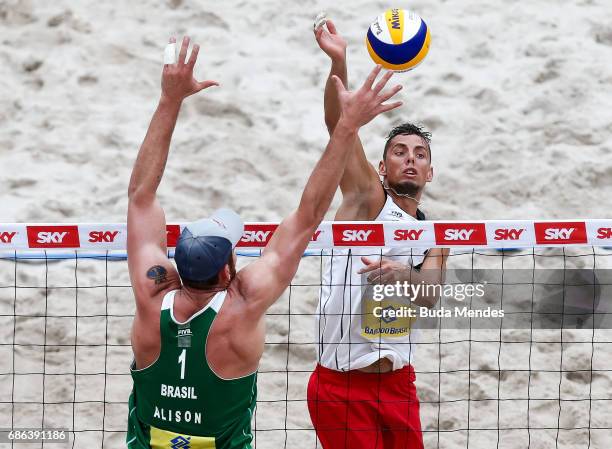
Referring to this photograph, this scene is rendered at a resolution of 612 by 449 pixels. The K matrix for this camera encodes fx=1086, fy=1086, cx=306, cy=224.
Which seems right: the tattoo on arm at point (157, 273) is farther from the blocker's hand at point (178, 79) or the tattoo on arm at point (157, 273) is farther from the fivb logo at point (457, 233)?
the fivb logo at point (457, 233)

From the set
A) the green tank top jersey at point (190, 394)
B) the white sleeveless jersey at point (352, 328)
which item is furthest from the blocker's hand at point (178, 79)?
the white sleeveless jersey at point (352, 328)

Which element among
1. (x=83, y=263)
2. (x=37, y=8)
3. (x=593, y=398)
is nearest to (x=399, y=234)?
(x=593, y=398)

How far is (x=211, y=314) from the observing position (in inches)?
140

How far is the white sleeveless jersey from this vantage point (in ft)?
15.3

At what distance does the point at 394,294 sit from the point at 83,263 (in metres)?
2.85

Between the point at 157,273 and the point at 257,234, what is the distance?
0.96 m

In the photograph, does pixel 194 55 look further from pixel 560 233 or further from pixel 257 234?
pixel 560 233

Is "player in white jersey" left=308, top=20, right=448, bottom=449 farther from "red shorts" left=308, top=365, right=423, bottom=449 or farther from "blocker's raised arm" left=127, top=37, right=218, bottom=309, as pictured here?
"blocker's raised arm" left=127, top=37, right=218, bottom=309

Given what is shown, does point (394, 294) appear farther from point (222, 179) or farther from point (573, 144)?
point (573, 144)

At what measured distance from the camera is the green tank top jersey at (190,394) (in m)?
3.56

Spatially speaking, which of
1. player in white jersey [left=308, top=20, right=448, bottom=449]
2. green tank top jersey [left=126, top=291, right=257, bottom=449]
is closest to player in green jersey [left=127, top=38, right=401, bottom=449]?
green tank top jersey [left=126, top=291, right=257, bottom=449]

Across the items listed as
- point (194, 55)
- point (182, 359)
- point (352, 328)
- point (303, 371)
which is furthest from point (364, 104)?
point (303, 371)

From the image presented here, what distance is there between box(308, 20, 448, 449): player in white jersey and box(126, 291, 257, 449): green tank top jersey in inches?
38.0

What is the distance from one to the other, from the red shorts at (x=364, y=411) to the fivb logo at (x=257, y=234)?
65cm
